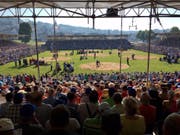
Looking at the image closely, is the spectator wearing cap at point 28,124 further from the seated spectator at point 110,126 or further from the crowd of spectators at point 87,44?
the crowd of spectators at point 87,44

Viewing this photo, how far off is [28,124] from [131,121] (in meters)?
1.47

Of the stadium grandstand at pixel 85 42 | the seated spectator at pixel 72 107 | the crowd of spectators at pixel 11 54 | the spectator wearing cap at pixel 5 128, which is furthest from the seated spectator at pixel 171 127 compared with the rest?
the stadium grandstand at pixel 85 42

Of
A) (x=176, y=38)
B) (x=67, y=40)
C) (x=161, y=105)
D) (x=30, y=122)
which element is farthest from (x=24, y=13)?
(x=67, y=40)

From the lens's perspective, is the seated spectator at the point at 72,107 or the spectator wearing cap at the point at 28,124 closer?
the spectator wearing cap at the point at 28,124

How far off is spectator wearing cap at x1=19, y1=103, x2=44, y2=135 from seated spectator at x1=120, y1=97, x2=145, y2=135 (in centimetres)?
120

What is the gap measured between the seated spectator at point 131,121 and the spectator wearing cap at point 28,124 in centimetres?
120

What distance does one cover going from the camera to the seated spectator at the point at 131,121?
433 centimetres

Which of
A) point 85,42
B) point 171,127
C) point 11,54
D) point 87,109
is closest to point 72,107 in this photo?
point 87,109

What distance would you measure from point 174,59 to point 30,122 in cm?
4343

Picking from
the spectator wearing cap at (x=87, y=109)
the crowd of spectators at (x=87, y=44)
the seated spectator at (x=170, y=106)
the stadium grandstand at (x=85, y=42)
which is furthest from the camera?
the stadium grandstand at (x=85, y=42)

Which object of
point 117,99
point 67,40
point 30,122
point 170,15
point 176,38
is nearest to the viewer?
point 30,122

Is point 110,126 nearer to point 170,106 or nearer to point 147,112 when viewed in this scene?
point 147,112

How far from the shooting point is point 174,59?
45.4m

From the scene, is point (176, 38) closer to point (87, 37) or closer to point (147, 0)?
point (87, 37)
